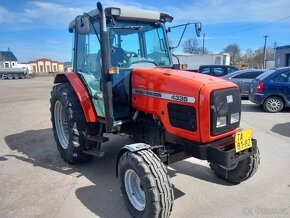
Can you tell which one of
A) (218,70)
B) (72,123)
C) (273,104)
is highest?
(218,70)

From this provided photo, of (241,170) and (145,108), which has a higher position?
(145,108)

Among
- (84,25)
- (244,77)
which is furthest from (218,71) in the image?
(84,25)

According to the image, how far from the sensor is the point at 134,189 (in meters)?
3.46

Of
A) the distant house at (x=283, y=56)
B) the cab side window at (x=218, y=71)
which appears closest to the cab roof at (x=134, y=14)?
the cab side window at (x=218, y=71)

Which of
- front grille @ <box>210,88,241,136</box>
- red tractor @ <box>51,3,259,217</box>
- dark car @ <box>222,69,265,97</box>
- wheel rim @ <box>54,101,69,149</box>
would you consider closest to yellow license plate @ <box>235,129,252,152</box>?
red tractor @ <box>51,3,259,217</box>

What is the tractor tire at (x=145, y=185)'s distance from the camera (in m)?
2.97

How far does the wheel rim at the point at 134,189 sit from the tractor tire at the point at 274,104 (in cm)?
748

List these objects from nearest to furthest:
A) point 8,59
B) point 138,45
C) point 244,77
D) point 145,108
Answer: point 145,108
point 138,45
point 244,77
point 8,59

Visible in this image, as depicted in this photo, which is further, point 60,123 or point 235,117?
point 60,123

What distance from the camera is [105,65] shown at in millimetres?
3623

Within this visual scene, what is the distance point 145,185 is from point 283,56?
30.5 meters

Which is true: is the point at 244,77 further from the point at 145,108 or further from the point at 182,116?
the point at 182,116

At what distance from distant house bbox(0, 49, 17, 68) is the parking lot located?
7369 centimetres

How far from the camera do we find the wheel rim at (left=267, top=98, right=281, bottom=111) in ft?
30.8
